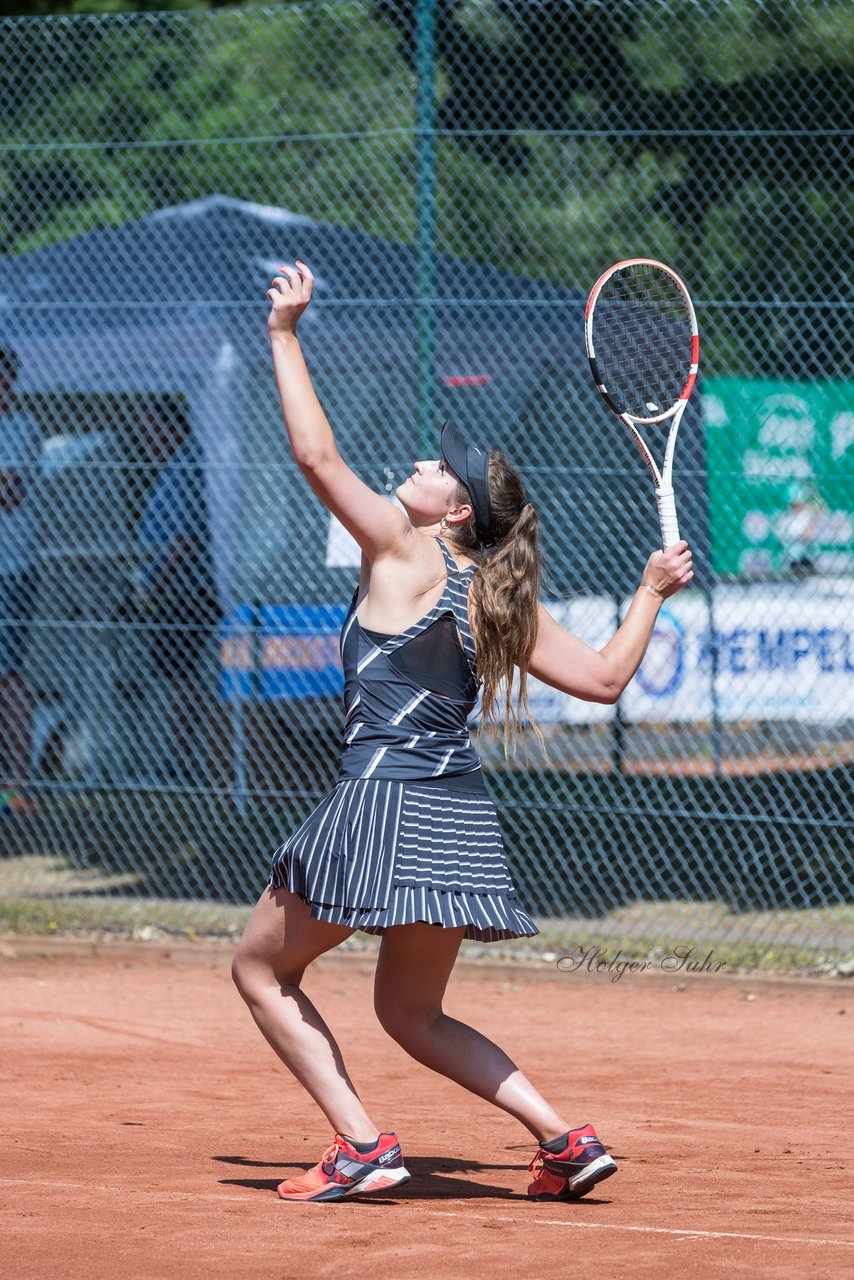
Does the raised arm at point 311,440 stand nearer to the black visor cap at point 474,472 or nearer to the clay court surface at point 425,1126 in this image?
the black visor cap at point 474,472

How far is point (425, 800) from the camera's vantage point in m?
4.02

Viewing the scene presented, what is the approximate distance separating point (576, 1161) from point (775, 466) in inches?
194

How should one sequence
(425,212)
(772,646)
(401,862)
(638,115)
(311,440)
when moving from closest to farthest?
(311,440), (401,862), (425,212), (772,646), (638,115)

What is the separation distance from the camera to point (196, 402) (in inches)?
372

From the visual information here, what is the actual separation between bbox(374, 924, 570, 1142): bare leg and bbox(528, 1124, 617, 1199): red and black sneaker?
3 cm

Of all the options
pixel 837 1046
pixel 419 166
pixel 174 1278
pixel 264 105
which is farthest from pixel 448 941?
pixel 264 105

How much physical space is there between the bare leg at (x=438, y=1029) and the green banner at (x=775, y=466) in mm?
4506

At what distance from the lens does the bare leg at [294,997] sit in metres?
4.08

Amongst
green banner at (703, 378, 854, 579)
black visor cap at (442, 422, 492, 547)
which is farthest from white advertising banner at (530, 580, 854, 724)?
black visor cap at (442, 422, 492, 547)

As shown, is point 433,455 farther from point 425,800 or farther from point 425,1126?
point 425,800

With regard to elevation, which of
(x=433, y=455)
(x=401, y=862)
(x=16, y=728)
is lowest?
(x=16, y=728)

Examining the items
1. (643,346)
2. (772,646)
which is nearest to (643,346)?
(643,346)

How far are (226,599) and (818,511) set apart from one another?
3.03m

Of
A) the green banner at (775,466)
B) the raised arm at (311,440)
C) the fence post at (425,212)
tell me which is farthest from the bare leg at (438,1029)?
the green banner at (775,466)
